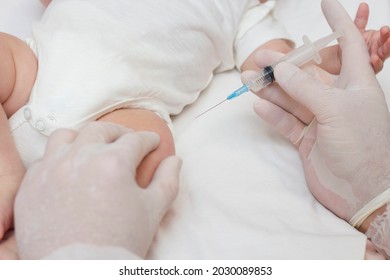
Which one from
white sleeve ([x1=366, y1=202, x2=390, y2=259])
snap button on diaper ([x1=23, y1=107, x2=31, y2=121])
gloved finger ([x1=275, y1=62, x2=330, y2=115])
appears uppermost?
gloved finger ([x1=275, y1=62, x2=330, y2=115])

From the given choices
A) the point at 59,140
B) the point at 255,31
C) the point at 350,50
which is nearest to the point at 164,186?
the point at 59,140

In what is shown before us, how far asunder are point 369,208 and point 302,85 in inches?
9.6

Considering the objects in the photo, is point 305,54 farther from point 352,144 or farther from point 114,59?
point 114,59

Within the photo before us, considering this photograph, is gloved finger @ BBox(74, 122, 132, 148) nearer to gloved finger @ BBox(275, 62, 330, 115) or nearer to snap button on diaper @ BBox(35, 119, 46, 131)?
snap button on diaper @ BBox(35, 119, 46, 131)

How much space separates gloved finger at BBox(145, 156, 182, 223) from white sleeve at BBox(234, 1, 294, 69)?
17.7 inches

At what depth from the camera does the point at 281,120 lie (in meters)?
0.89

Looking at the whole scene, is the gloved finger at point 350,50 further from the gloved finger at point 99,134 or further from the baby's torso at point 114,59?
the gloved finger at point 99,134

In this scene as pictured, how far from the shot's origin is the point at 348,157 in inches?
30.6

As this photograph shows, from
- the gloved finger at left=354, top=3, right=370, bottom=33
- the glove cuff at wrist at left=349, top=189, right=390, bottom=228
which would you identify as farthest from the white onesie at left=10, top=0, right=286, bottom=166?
the glove cuff at wrist at left=349, top=189, right=390, bottom=228

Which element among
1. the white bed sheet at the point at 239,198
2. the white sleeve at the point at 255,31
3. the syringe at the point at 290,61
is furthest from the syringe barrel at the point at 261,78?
the white sleeve at the point at 255,31

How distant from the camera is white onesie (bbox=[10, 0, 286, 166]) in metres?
0.81

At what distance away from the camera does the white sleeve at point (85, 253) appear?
561 millimetres
